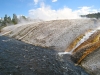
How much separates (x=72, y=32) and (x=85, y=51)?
45.1 ft

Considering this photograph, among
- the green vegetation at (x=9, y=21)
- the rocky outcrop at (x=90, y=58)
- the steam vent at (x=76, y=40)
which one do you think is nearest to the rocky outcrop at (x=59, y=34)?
the steam vent at (x=76, y=40)

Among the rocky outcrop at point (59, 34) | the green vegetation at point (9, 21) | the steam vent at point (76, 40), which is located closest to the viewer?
the steam vent at point (76, 40)

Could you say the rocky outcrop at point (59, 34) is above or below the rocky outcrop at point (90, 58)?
above

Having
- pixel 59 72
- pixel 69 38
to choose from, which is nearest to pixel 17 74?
pixel 59 72

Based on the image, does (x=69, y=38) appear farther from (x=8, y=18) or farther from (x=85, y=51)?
(x=8, y=18)

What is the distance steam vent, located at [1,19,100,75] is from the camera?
2211 cm

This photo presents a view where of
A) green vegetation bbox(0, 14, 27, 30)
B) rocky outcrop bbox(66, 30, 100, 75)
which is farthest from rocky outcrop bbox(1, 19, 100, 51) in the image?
green vegetation bbox(0, 14, 27, 30)

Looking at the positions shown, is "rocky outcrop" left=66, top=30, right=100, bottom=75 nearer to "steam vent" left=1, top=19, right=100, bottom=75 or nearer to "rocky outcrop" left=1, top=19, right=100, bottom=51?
"steam vent" left=1, top=19, right=100, bottom=75

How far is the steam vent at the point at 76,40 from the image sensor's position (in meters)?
22.1

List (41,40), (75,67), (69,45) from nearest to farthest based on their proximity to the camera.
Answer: (75,67), (69,45), (41,40)

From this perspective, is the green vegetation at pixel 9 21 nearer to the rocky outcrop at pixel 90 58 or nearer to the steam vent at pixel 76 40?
the steam vent at pixel 76 40

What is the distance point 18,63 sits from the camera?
20.6 m

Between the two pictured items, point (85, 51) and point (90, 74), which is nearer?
point (90, 74)

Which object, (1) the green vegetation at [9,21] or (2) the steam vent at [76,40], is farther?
(1) the green vegetation at [9,21]
